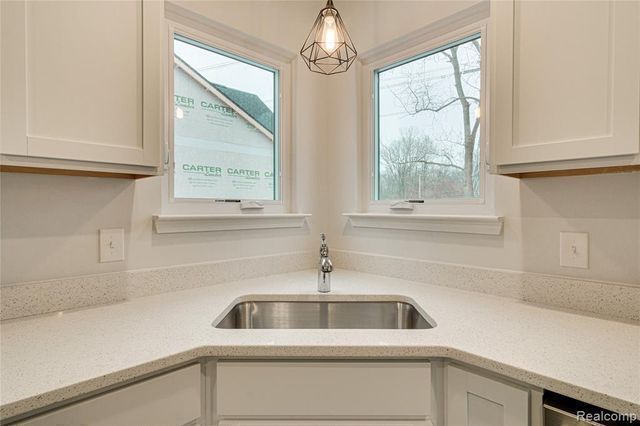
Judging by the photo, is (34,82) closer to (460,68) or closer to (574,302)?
(460,68)

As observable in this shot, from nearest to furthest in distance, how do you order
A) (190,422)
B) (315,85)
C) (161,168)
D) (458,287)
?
(190,422)
(161,168)
(458,287)
(315,85)

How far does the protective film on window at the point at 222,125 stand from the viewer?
1.61 meters

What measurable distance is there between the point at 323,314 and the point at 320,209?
728 mm

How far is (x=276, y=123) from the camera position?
1.98 metres

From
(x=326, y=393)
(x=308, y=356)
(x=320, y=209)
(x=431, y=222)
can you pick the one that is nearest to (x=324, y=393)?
(x=326, y=393)

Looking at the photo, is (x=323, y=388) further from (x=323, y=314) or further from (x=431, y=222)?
(x=431, y=222)

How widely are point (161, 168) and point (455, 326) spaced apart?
1.04 metres

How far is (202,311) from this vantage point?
4.06 ft

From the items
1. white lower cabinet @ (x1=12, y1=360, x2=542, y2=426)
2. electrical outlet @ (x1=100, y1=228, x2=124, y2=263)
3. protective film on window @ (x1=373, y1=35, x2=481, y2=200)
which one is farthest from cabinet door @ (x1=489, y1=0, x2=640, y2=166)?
electrical outlet @ (x1=100, y1=228, x2=124, y2=263)

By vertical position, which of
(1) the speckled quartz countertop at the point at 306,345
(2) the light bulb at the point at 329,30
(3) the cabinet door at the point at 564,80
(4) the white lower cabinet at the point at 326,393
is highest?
(2) the light bulb at the point at 329,30

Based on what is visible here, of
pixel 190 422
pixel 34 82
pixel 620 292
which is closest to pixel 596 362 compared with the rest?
pixel 620 292

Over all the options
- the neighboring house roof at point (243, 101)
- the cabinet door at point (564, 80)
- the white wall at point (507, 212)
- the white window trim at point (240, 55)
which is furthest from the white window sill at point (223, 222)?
the cabinet door at point (564, 80)

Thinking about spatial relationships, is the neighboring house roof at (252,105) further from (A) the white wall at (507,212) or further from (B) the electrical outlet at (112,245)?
(B) the electrical outlet at (112,245)

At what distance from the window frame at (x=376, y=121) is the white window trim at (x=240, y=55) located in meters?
0.40
